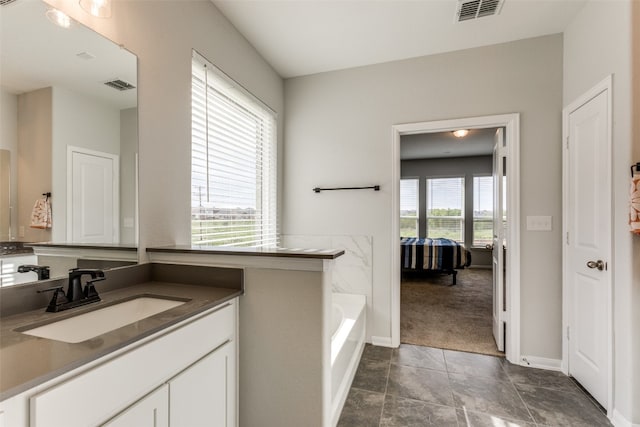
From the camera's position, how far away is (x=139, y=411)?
3.03 feet

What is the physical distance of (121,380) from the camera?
2.88ft

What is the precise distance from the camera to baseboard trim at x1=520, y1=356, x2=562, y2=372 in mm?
2369

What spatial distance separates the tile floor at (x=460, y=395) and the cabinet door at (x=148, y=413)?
114cm

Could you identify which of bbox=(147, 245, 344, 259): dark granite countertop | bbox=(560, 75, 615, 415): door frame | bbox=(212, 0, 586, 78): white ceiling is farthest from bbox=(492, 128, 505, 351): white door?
bbox=(147, 245, 344, 259): dark granite countertop

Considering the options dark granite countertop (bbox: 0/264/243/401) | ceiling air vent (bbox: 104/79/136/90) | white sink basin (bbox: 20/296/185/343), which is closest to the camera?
dark granite countertop (bbox: 0/264/243/401)

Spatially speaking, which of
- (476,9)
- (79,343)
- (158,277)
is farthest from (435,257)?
(79,343)

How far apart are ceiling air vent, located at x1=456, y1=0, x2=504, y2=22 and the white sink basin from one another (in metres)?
2.61

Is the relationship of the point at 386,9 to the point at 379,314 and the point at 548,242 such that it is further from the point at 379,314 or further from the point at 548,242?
the point at 379,314

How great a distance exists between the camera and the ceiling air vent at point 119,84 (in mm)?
1450

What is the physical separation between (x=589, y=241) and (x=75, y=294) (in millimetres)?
2993

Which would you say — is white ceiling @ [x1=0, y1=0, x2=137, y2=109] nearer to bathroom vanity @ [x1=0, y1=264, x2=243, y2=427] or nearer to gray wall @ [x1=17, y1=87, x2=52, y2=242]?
gray wall @ [x1=17, y1=87, x2=52, y2=242]

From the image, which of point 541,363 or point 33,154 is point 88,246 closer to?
point 33,154

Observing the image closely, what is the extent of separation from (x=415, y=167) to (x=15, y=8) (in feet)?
24.1

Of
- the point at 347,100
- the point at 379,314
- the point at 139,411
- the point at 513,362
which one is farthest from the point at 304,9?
the point at 513,362
